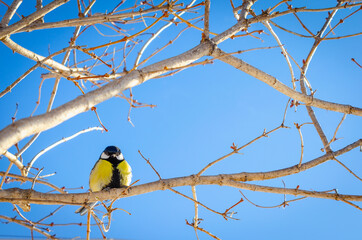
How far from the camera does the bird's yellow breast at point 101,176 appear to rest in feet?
8.12

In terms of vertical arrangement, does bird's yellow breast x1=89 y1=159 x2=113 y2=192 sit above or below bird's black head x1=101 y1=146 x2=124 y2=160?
below

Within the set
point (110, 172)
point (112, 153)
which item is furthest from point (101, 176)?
point (112, 153)

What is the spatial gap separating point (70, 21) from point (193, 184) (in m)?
0.82

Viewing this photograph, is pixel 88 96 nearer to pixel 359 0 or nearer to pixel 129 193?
pixel 129 193

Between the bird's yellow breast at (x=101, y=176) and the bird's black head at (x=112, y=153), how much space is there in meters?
0.06

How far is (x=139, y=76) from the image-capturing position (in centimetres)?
110

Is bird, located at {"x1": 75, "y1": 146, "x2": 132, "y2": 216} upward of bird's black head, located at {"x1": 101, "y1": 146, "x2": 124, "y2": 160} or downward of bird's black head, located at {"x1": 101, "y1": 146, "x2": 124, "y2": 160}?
downward

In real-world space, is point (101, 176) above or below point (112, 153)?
below

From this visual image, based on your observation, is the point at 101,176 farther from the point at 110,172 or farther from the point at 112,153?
the point at 112,153

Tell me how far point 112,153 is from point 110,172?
15 centimetres

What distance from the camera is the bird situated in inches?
97.6

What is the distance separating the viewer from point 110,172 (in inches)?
97.7

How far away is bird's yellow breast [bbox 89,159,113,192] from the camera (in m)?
2.47

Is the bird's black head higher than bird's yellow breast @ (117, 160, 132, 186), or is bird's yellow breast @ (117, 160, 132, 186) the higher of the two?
the bird's black head
